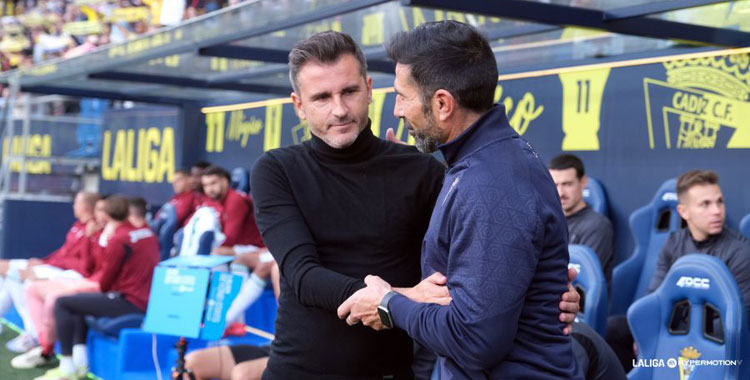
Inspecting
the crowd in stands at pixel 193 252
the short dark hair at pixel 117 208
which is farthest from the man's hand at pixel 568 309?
the short dark hair at pixel 117 208

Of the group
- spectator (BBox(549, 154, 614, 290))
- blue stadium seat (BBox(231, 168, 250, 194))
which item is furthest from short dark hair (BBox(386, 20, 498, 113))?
blue stadium seat (BBox(231, 168, 250, 194))

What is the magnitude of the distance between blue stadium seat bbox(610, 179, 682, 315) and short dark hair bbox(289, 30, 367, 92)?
397cm

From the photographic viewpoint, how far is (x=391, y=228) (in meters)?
2.23

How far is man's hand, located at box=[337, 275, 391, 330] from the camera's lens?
74.8 inches

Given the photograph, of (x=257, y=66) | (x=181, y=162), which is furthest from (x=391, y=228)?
(x=181, y=162)

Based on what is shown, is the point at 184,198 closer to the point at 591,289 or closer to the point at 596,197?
the point at 596,197

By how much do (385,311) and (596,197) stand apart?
4.69 m

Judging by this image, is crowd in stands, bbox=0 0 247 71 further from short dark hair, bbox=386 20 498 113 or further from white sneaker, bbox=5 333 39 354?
short dark hair, bbox=386 20 498 113

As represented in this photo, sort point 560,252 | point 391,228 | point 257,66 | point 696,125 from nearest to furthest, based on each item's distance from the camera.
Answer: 1. point 560,252
2. point 391,228
3. point 696,125
4. point 257,66

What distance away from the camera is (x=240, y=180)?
992 cm

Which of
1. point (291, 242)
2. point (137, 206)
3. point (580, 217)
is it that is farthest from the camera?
point (137, 206)

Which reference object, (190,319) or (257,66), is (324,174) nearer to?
(190,319)


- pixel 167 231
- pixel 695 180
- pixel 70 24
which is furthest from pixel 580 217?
pixel 70 24

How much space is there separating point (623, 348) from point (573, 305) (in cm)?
352
